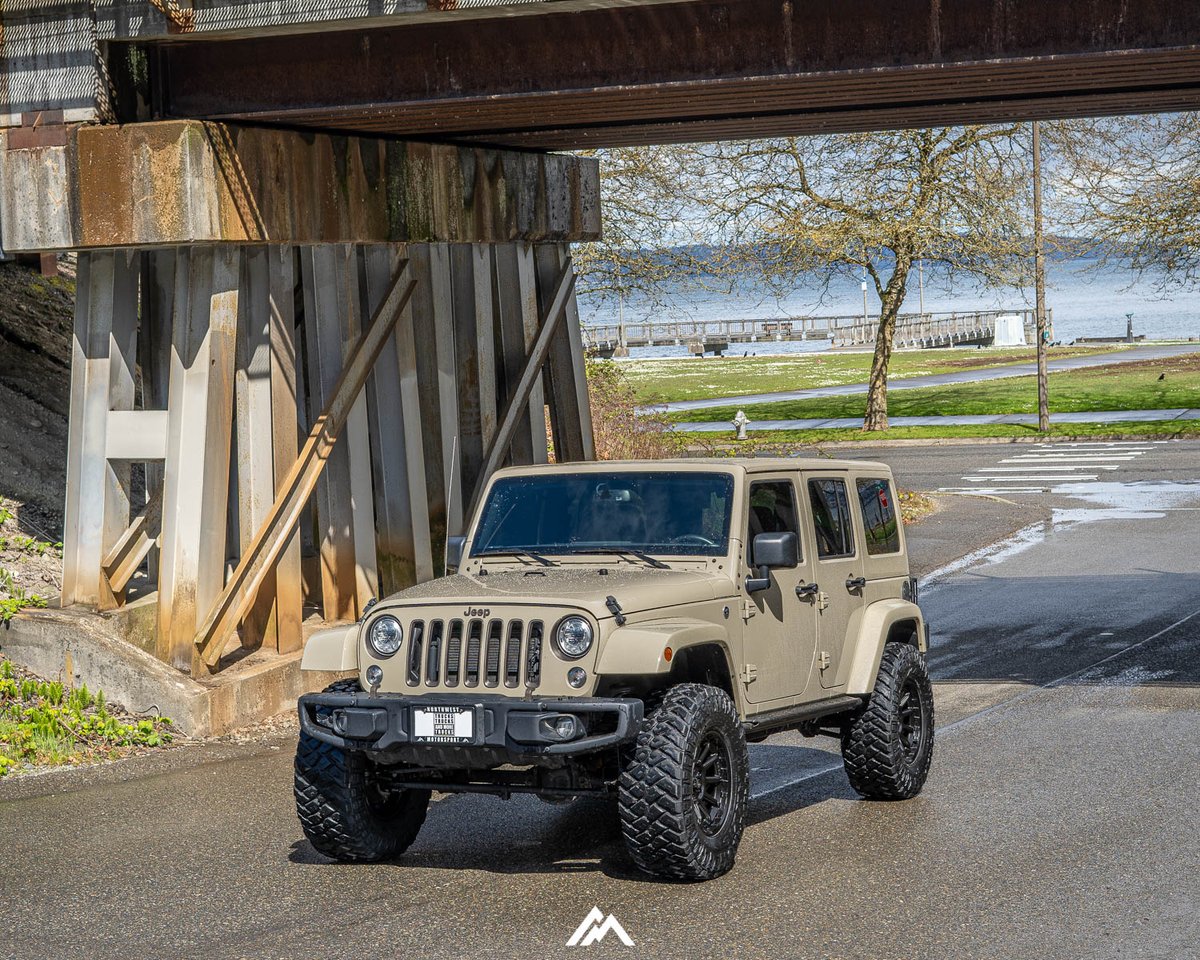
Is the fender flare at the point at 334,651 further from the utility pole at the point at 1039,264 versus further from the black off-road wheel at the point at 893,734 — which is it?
the utility pole at the point at 1039,264

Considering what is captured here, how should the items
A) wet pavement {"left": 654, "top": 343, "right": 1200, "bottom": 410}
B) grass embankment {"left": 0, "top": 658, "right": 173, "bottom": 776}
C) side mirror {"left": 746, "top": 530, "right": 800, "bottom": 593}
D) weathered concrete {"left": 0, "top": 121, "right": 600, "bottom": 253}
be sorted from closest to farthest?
side mirror {"left": 746, "top": 530, "right": 800, "bottom": 593}
grass embankment {"left": 0, "top": 658, "right": 173, "bottom": 776}
weathered concrete {"left": 0, "top": 121, "right": 600, "bottom": 253}
wet pavement {"left": 654, "top": 343, "right": 1200, "bottom": 410}

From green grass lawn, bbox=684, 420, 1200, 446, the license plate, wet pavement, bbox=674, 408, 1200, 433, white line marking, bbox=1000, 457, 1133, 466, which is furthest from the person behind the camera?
wet pavement, bbox=674, 408, 1200, 433

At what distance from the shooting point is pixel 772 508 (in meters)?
9.05

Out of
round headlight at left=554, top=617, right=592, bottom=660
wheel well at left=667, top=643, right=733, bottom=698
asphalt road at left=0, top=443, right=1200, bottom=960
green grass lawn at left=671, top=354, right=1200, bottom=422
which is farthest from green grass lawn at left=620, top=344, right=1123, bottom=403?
round headlight at left=554, top=617, right=592, bottom=660

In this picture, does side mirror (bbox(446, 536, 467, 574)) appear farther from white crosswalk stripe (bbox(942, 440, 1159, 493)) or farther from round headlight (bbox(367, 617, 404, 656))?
white crosswalk stripe (bbox(942, 440, 1159, 493))

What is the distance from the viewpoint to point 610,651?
747 centimetres

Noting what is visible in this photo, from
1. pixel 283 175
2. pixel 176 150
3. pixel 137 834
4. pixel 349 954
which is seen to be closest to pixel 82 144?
pixel 176 150

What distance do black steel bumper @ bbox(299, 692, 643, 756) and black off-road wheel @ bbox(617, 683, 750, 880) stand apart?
183 mm

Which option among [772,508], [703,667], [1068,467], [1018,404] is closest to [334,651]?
[703,667]

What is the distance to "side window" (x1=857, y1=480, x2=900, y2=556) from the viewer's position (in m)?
9.95

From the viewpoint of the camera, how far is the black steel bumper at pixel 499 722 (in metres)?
7.37

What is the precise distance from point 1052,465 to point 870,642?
2376 cm

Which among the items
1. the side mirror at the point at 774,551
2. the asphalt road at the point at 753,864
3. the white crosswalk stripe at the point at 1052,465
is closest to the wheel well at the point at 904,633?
the asphalt road at the point at 753,864

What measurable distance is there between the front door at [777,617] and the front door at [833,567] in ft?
0.48
